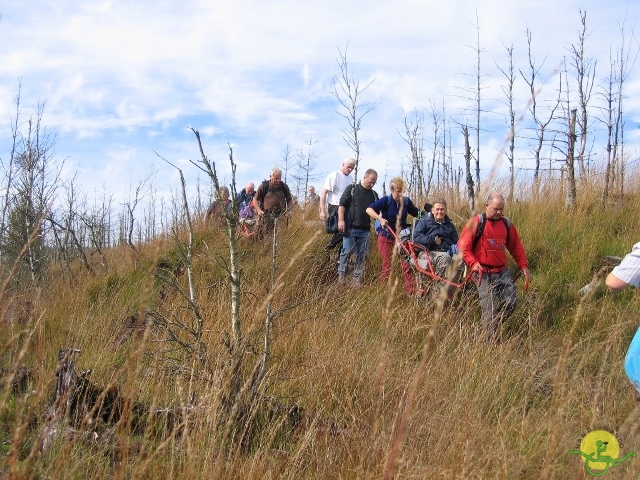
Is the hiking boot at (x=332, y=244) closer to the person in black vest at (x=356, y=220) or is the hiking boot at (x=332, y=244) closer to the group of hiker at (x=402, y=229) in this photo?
the group of hiker at (x=402, y=229)

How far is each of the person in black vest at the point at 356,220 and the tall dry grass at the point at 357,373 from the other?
0.44 m

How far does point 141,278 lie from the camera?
28.2 feet

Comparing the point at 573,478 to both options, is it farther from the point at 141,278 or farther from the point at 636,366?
the point at 141,278

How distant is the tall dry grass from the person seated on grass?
0.68 m

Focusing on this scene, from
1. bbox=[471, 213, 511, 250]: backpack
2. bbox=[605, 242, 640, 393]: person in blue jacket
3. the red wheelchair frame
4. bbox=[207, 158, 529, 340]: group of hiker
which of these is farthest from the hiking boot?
bbox=[605, 242, 640, 393]: person in blue jacket

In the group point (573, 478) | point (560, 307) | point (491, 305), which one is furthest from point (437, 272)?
point (573, 478)

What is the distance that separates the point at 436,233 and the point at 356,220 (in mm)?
1142

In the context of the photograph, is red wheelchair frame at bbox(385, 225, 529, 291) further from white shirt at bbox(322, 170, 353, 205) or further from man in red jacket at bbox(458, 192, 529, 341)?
white shirt at bbox(322, 170, 353, 205)

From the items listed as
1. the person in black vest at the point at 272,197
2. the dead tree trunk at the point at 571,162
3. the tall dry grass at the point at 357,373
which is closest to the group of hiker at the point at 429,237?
the tall dry grass at the point at 357,373

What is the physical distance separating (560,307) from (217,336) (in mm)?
4608

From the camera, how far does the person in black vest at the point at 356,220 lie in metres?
7.59

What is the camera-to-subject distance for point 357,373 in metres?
3.97

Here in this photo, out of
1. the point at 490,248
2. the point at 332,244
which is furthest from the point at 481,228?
the point at 332,244

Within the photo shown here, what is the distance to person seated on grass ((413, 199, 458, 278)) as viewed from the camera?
6.86 m
